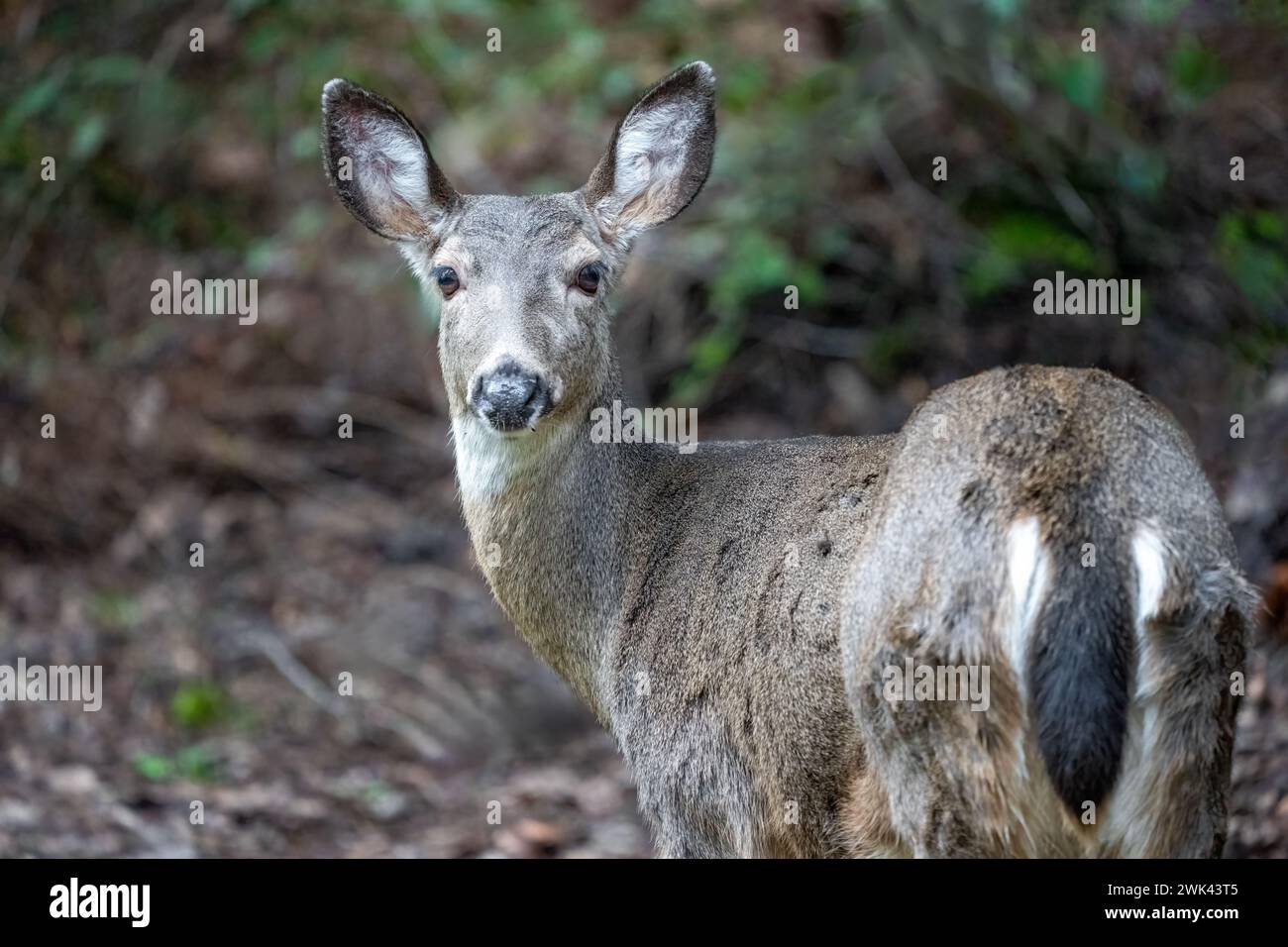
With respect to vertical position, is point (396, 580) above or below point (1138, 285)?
below

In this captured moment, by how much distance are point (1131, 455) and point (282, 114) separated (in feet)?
33.5

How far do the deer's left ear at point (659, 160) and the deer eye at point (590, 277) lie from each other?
12.9 inches

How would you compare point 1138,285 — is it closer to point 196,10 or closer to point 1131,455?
point 1131,455

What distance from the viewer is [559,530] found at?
257 inches

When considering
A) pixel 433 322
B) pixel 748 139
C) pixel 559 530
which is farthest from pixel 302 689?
pixel 748 139

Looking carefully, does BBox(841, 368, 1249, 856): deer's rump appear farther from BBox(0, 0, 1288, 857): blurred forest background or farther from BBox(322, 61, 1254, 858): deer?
BBox(0, 0, 1288, 857): blurred forest background

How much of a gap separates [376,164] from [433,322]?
15.3ft

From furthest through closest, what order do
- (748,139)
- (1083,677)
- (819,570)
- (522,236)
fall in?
(748,139) → (522,236) → (819,570) → (1083,677)

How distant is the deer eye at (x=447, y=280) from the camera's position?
6512 millimetres

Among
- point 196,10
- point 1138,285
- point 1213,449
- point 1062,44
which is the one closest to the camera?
point 1213,449

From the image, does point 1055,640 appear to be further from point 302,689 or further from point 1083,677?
point 302,689

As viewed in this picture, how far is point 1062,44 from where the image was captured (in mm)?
11203

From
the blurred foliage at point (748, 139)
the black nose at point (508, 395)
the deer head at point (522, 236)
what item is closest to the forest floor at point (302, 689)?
the blurred foliage at point (748, 139)

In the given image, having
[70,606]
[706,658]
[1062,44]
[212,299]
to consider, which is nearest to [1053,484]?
[706,658]
